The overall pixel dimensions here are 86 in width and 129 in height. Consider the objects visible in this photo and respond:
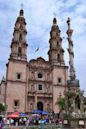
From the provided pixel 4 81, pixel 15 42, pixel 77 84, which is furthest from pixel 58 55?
pixel 77 84

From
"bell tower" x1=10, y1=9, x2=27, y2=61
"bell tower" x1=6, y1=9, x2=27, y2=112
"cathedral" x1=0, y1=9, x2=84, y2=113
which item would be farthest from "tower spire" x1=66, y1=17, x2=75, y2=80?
"bell tower" x1=10, y1=9, x2=27, y2=61

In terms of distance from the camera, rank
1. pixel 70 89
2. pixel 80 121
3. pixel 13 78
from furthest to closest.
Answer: pixel 13 78, pixel 70 89, pixel 80 121

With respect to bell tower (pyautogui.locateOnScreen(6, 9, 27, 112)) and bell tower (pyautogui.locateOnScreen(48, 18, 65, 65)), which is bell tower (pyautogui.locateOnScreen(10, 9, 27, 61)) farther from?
bell tower (pyautogui.locateOnScreen(48, 18, 65, 65))

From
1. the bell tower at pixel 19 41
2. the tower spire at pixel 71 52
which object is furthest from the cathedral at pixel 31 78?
the tower spire at pixel 71 52

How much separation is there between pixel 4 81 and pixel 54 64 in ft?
35.2

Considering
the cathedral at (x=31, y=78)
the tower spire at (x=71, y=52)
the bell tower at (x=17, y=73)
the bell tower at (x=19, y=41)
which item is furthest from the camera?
the bell tower at (x=19, y=41)

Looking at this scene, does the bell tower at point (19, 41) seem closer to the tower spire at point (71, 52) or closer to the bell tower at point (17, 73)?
the bell tower at point (17, 73)

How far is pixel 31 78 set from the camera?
4922 cm

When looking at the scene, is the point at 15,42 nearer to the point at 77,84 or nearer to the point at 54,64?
the point at 54,64

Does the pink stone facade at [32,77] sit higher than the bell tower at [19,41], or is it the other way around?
the bell tower at [19,41]

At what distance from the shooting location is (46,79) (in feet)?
166

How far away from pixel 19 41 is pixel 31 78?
7.81 m

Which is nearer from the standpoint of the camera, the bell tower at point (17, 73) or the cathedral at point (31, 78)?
the bell tower at point (17, 73)

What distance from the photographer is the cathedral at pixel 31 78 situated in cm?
4606
